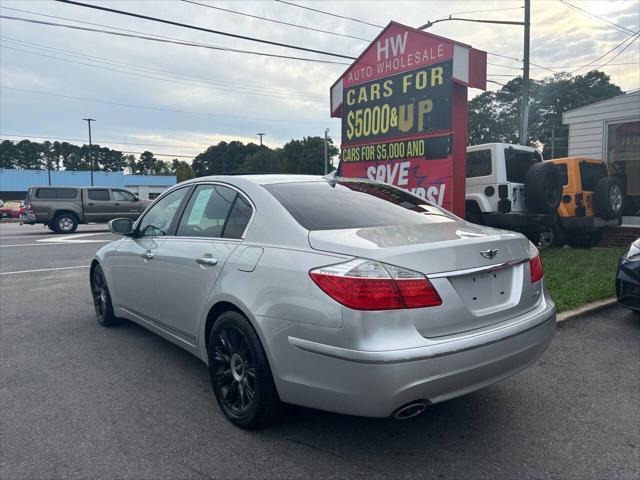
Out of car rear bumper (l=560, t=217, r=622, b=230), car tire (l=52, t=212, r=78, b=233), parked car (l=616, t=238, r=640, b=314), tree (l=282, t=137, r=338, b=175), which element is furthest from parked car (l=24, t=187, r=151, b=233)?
tree (l=282, t=137, r=338, b=175)

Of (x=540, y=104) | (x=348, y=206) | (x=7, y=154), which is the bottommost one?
(x=348, y=206)

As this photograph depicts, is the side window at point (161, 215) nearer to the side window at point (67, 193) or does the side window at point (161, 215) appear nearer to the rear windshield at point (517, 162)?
the rear windshield at point (517, 162)

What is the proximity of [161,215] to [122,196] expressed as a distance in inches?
706

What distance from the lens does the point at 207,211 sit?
3617 mm

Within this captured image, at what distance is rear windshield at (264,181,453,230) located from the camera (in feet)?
9.73

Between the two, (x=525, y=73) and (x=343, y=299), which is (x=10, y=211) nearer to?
(x=525, y=73)

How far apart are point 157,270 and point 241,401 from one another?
4.63 ft

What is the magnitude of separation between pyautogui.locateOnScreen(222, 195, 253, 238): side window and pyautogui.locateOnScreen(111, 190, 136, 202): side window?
1884 cm

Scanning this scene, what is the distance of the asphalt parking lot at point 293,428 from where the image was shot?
2576 millimetres

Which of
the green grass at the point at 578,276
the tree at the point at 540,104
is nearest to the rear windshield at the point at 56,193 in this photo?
the green grass at the point at 578,276

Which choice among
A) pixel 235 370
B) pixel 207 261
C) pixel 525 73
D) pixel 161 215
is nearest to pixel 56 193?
pixel 161 215

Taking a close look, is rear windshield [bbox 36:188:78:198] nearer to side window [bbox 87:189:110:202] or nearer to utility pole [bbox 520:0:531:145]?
side window [bbox 87:189:110:202]

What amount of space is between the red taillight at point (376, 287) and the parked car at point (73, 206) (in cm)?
1924

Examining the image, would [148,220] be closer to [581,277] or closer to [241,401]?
[241,401]
